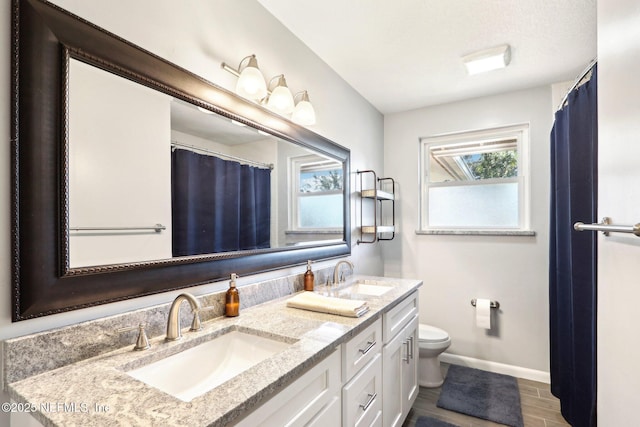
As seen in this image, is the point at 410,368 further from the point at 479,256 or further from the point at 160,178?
the point at 160,178

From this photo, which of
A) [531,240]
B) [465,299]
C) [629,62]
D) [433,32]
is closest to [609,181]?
[629,62]

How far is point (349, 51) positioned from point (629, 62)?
1577mm

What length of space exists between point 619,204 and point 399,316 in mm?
1200

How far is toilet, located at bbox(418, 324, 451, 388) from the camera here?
238cm

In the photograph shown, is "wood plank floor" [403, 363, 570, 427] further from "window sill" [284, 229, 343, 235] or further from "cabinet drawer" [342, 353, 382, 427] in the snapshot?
"window sill" [284, 229, 343, 235]

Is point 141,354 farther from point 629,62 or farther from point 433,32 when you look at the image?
point 433,32

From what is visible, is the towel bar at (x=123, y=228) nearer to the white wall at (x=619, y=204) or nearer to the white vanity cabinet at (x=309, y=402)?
the white vanity cabinet at (x=309, y=402)

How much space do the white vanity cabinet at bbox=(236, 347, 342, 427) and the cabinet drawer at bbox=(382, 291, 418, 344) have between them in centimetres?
51

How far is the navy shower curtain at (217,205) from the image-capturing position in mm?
1228

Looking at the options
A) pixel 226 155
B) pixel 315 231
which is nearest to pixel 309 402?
pixel 226 155

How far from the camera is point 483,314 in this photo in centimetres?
264

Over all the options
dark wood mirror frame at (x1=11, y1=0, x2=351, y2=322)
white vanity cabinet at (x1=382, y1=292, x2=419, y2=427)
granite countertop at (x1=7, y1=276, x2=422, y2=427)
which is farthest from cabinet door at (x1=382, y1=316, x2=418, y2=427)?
dark wood mirror frame at (x1=11, y1=0, x2=351, y2=322)

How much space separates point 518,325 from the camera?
263cm

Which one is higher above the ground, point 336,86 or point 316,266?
point 336,86
